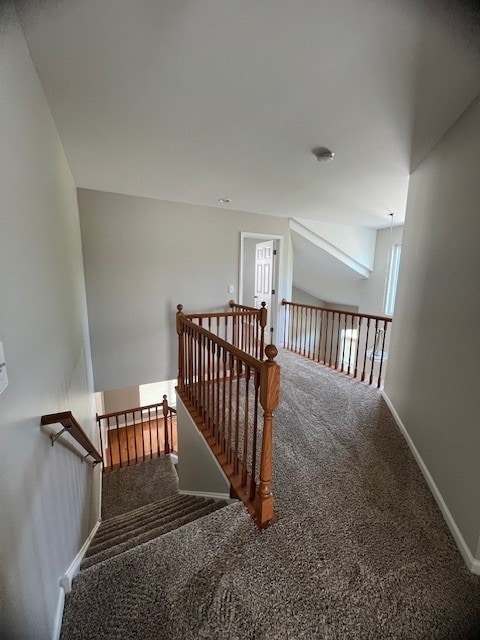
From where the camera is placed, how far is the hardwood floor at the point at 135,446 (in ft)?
15.1

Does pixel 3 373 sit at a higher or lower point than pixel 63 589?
higher

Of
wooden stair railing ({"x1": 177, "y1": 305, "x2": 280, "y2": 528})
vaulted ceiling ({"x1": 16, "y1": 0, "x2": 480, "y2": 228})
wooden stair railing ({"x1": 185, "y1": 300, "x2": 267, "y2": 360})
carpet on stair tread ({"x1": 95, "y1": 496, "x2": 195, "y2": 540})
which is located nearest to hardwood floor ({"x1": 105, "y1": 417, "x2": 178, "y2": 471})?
carpet on stair tread ({"x1": 95, "y1": 496, "x2": 195, "y2": 540})

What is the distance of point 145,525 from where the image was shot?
1988mm

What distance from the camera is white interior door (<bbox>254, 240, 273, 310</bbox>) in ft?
16.2

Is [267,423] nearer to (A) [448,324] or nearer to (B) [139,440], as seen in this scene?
(A) [448,324]

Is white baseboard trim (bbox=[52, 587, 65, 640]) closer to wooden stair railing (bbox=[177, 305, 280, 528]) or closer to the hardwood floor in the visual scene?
wooden stair railing (bbox=[177, 305, 280, 528])

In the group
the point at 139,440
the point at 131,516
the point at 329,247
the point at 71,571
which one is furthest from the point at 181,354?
the point at 139,440

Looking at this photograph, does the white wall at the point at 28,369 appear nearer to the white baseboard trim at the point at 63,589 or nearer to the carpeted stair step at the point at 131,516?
the white baseboard trim at the point at 63,589

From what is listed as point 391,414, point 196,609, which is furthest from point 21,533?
point 391,414

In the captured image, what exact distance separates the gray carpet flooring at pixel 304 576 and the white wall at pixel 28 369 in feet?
1.04

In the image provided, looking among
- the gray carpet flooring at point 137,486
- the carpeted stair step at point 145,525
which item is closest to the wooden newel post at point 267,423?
the carpeted stair step at point 145,525

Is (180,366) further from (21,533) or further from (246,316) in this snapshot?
(21,533)

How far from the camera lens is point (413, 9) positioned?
0.97 m

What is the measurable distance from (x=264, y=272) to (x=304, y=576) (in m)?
4.53
